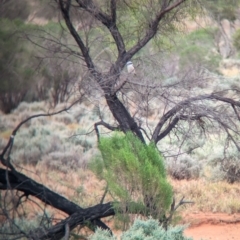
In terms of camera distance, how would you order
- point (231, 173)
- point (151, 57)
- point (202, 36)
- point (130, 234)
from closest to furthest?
point (130, 234) < point (151, 57) < point (231, 173) < point (202, 36)

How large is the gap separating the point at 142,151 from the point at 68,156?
8941mm

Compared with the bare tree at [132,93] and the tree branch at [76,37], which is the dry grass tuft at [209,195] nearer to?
the bare tree at [132,93]

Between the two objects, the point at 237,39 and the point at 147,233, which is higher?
the point at 237,39

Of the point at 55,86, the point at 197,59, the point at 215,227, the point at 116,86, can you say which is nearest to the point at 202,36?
the point at 197,59

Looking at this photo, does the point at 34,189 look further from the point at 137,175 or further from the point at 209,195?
the point at 209,195

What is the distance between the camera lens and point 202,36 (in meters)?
45.3

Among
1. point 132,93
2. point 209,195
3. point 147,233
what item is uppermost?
point 132,93

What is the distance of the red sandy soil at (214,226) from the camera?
1255 cm

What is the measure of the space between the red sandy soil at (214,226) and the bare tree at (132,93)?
8.46 ft

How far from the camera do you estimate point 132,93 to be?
10.1 m

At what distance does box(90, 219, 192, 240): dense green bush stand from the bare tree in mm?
1142

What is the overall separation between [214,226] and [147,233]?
542 centimetres

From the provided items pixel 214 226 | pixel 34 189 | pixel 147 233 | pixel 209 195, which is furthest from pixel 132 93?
pixel 209 195

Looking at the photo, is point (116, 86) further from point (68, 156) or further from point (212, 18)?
point (68, 156)
